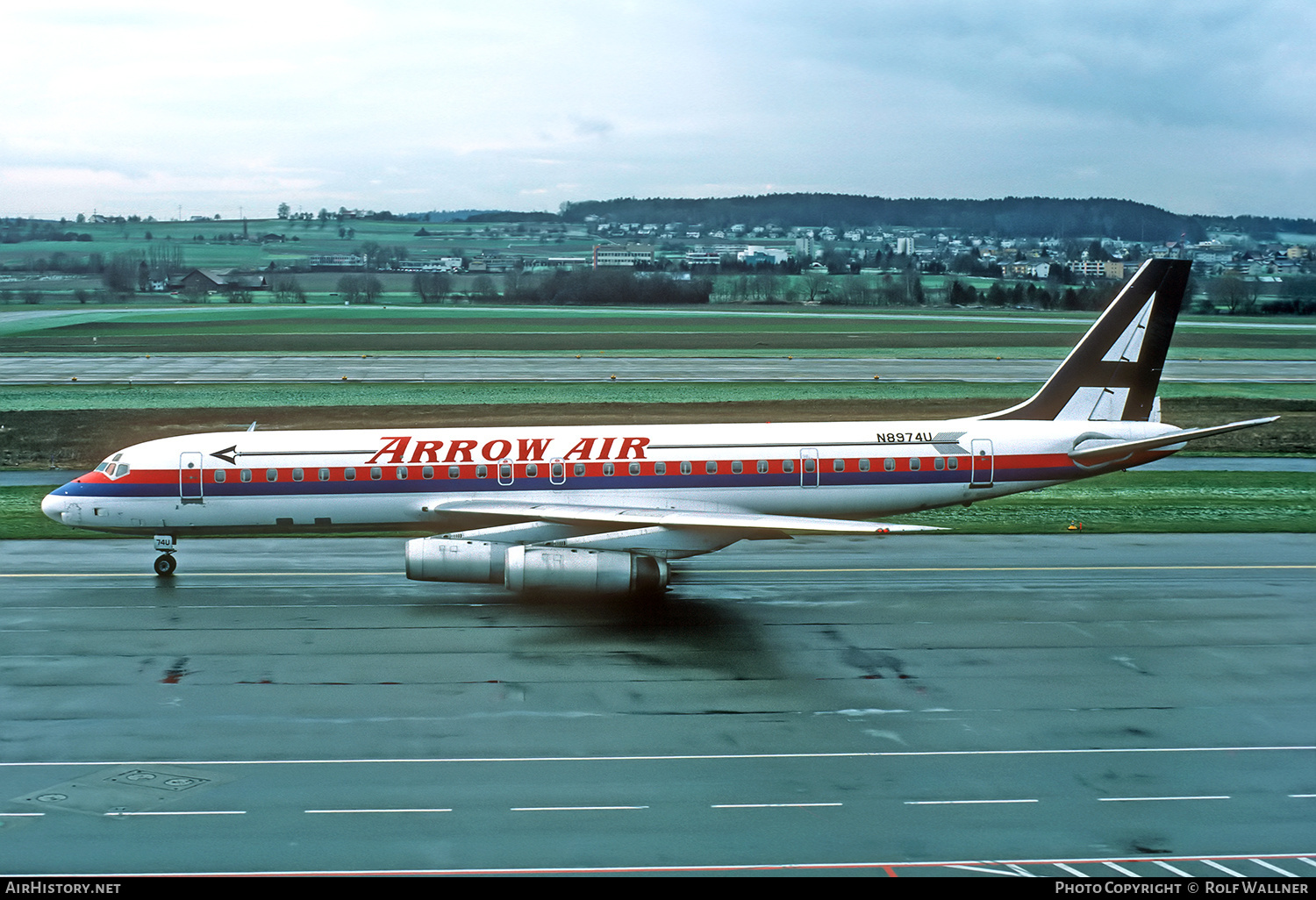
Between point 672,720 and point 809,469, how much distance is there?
486 inches

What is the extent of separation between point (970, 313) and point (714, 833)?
134683mm

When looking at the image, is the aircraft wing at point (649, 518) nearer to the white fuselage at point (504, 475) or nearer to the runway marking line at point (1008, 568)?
the white fuselage at point (504, 475)

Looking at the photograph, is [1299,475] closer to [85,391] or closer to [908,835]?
[908,835]

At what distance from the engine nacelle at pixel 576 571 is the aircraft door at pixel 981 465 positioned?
1048 centimetres

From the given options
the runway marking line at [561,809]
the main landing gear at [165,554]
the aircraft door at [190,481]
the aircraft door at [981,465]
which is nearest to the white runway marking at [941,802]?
the runway marking line at [561,809]

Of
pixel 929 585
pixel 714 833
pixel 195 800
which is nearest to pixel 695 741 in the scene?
pixel 714 833

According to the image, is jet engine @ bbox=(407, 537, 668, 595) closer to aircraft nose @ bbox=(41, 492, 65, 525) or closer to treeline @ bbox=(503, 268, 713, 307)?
aircraft nose @ bbox=(41, 492, 65, 525)

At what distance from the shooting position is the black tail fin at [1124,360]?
34688mm

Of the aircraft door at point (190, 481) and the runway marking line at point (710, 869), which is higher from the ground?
the aircraft door at point (190, 481)

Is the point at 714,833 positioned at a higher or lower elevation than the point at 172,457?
lower

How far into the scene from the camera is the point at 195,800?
57.9 feet

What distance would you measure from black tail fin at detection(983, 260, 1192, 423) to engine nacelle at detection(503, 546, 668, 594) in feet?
44.2

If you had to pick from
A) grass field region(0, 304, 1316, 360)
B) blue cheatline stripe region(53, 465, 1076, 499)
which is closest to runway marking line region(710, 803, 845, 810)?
blue cheatline stripe region(53, 465, 1076, 499)

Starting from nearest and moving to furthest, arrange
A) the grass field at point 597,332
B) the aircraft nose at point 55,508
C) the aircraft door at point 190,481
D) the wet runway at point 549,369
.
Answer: the aircraft door at point 190,481, the aircraft nose at point 55,508, the wet runway at point 549,369, the grass field at point 597,332
